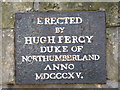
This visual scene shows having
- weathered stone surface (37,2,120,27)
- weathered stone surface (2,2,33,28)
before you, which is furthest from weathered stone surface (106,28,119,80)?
weathered stone surface (2,2,33,28)

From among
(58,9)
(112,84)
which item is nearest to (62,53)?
(58,9)

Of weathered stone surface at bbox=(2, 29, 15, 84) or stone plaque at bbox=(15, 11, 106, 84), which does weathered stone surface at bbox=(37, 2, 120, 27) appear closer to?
stone plaque at bbox=(15, 11, 106, 84)

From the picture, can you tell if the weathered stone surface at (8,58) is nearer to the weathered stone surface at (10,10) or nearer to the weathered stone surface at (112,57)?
the weathered stone surface at (10,10)

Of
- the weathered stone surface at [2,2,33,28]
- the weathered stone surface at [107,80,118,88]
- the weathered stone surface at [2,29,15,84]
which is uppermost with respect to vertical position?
the weathered stone surface at [2,2,33,28]

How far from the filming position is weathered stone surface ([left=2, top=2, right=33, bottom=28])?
2.85 meters

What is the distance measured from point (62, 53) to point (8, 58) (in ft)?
1.54

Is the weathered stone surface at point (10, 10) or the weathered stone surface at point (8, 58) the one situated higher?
the weathered stone surface at point (10, 10)

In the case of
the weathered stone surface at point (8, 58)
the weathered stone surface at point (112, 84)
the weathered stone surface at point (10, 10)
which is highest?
the weathered stone surface at point (10, 10)

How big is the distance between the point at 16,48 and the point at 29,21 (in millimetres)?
259

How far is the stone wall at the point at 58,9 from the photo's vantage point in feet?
9.32

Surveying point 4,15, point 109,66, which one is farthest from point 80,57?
point 4,15

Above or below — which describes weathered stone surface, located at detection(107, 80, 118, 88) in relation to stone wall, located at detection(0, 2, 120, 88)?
below

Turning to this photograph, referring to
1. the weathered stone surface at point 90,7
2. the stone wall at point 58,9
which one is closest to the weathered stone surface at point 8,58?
the stone wall at point 58,9

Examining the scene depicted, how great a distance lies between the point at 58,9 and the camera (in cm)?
286
